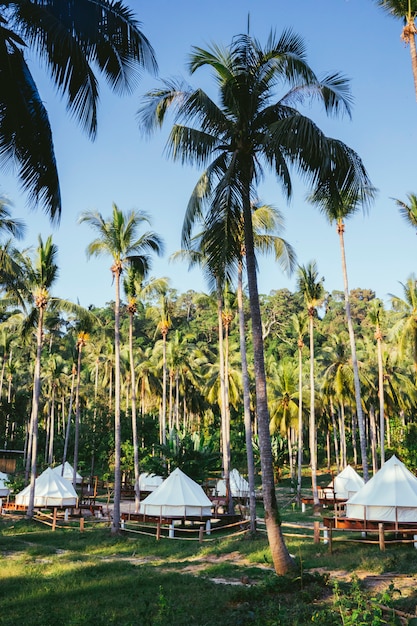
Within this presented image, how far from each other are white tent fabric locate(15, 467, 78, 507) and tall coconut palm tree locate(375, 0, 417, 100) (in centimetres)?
2644

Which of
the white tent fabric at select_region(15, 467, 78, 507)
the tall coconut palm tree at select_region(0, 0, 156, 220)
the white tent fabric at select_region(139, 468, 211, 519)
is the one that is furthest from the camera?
the white tent fabric at select_region(15, 467, 78, 507)

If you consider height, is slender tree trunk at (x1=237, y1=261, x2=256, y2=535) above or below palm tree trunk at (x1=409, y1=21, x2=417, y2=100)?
below

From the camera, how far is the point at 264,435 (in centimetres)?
1320

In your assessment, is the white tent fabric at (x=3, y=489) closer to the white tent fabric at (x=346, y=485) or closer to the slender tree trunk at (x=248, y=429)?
the white tent fabric at (x=346, y=485)

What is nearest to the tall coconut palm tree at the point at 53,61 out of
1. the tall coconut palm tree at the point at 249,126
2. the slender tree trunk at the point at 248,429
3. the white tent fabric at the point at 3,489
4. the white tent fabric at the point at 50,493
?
the tall coconut palm tree at the point at 249,126

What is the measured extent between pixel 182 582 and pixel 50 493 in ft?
67.4

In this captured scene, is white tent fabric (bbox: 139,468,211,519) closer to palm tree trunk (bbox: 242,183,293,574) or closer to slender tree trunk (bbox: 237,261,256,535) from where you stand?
slender tree trunk (bbox: 237,261,256,535)

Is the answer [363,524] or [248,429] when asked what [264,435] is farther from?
[248,429]

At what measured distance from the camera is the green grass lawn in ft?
32.3

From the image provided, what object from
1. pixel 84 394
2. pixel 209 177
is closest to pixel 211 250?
pixel 209 177

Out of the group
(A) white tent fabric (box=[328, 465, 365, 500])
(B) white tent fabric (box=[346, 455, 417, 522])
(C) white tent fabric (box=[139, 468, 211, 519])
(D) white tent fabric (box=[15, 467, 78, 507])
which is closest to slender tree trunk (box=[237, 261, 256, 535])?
(C) white tent fabric (box=[139, 468, 211, 519])

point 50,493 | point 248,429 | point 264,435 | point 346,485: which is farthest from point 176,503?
point 346,485

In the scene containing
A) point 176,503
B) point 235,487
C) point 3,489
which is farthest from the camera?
point 3,489

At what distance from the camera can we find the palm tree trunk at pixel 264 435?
1234cm
